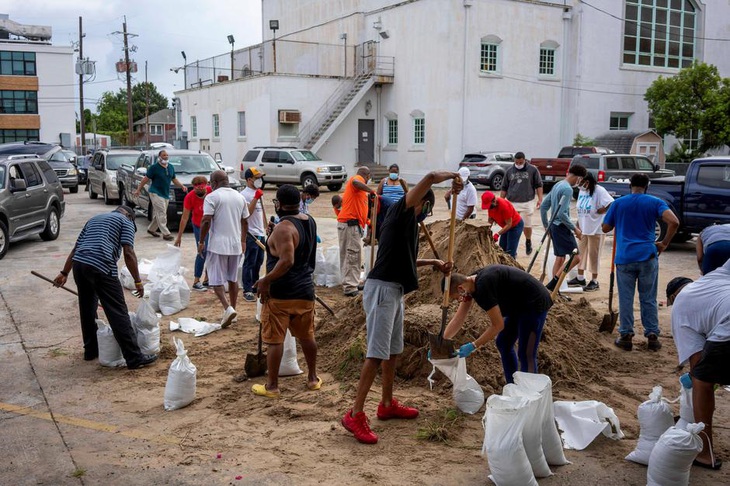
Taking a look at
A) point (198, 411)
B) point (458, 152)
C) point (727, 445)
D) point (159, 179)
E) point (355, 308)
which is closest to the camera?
point (727, 445)

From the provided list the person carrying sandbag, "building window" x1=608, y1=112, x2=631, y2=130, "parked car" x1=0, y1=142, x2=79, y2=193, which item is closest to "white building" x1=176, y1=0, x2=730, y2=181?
"building window" x1=608, y1=112, x2=631, y2=130

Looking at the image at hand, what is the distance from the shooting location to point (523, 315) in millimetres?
5434

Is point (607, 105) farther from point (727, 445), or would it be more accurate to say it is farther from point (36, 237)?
point (727, 445)

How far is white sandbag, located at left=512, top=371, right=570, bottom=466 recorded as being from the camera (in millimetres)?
4668

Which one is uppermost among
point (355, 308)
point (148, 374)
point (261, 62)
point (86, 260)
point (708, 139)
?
point (261, 62)


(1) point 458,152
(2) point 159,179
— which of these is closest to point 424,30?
(1) point 458,152

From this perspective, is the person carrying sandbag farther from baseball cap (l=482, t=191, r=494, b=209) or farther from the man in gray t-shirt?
the man in gray t-shirt

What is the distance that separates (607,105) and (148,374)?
102 ft

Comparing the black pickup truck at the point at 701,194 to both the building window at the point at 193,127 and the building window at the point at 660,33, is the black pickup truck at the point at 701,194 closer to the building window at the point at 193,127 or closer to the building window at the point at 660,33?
the building window at the point at 660,33

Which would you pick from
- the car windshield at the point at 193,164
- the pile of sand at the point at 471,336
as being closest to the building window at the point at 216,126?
the car windshield at the point at 193,164

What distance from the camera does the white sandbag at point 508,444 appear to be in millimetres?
4285

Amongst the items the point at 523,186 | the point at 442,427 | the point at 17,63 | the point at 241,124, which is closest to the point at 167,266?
the point at 442,427

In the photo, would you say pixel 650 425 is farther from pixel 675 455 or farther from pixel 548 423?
pixel 548 423

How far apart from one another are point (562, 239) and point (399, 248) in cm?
548
